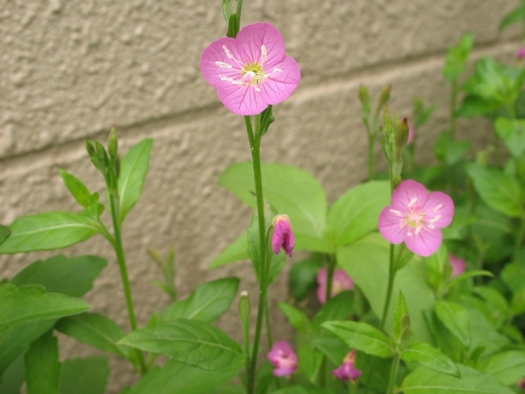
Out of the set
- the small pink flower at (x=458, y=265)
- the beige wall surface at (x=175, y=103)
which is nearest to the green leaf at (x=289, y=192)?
the beige wall surface at (x=175, y=103)

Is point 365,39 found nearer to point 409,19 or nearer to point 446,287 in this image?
point 409,19

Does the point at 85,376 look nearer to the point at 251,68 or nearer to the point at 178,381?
the point at 178,381

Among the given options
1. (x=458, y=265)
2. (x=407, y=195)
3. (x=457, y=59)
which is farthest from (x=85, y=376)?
(x=457, y=59)

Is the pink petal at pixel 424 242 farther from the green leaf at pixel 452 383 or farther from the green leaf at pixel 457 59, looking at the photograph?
the green leaf at pixel 457 59

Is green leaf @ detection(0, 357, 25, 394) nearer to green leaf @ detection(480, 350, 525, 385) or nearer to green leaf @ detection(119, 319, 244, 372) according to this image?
green leaf @ detection(119, 319, 244, 372)

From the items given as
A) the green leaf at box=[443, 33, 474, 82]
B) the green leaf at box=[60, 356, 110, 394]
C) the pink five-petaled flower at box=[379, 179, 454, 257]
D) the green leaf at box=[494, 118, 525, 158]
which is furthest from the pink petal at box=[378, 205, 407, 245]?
the green leaf at box=[443, 33, 474, 82]
